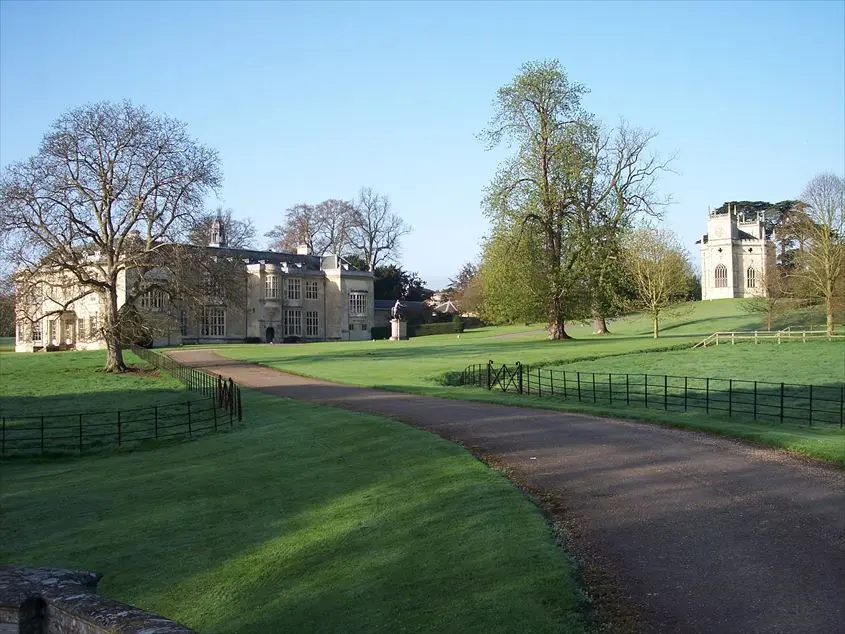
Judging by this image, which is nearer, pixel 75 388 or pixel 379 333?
pixel 75 388

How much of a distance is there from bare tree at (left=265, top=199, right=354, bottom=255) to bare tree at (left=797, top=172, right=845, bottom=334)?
176 feet

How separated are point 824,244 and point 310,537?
2413 inches

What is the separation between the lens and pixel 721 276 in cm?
11638

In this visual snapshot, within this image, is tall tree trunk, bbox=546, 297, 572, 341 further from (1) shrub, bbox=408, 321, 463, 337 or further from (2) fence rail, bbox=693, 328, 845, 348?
(1) shrub, bbox=408, 321, 463, 337

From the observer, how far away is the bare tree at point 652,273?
64.6m

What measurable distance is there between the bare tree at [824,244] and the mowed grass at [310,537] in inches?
2035

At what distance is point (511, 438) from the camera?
17156mm

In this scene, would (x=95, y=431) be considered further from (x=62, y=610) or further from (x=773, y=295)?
(x=773, y=295)

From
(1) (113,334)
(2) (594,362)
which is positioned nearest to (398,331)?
(2) (594,362)

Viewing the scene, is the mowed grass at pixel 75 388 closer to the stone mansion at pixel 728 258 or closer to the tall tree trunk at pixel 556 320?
the tall tree trunk at pixel 556 320

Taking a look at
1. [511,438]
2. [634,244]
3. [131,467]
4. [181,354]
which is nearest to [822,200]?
[634,244]

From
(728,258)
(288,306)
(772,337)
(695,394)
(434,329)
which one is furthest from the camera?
(728,258)

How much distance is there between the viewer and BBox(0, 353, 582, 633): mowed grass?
7594 millimetres

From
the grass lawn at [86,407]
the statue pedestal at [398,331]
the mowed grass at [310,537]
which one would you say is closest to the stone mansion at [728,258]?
the statue pedestal at [398,331]
